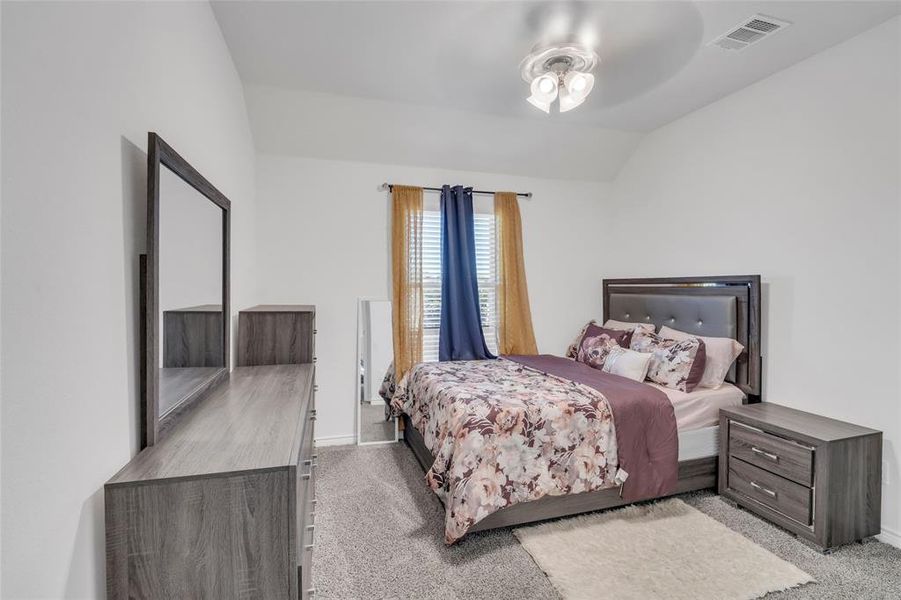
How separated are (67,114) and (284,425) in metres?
1.04

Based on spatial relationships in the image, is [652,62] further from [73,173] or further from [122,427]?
[122,427]

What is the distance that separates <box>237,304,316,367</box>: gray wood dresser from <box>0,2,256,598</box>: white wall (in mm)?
1423

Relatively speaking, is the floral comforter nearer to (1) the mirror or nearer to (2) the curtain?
(1) the mirror

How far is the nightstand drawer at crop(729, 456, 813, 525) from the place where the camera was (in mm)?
2271

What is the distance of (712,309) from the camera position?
10.4 feet

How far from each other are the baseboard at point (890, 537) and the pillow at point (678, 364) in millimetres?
1129

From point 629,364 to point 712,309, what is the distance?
0.77 meters

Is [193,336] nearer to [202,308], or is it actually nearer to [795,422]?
[202,308]

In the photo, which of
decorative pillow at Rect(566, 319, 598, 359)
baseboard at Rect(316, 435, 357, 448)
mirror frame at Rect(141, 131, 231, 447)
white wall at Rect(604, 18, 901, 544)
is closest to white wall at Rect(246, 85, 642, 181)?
white wall at Rect(604, 18, 901, 544)

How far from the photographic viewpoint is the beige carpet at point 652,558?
191 centimetres

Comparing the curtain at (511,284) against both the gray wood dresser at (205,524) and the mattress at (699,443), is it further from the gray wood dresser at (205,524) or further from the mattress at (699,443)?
the gray wood dresser at (205,524)

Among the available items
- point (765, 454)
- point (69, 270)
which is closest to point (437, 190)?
point (765, 454)

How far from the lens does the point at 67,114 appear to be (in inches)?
36.4

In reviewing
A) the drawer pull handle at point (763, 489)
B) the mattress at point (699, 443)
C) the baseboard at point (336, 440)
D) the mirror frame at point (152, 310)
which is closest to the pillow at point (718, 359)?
the mattress at point (699, 443)
